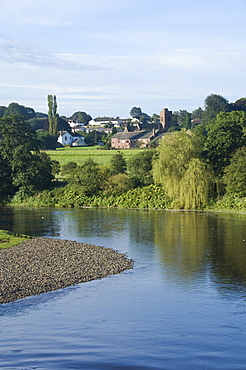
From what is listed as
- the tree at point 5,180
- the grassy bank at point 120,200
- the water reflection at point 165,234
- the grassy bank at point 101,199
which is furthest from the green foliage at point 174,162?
the tree at point 5,180

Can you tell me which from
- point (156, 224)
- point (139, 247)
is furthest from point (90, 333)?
point (156, 224)

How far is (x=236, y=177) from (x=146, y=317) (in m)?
47.9

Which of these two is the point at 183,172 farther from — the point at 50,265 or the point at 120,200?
the point at 50,265

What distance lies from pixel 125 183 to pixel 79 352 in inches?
2443

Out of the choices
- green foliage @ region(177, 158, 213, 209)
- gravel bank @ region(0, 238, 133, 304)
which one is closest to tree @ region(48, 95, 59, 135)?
green foliage @ region(177, 158, 213, 209)

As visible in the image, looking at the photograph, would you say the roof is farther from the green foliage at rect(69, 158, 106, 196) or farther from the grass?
the grass

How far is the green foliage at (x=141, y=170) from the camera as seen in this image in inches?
3228

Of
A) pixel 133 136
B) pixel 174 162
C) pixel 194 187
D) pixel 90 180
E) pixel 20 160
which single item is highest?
pixel 133 136

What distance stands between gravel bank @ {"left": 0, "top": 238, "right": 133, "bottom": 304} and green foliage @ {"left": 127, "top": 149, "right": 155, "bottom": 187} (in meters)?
38.5

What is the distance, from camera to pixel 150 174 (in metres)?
82.1

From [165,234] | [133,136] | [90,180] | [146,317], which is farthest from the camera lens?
[133,136]

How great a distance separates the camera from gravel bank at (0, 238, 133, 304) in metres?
29.0

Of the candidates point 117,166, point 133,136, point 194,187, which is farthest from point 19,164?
point 133,136

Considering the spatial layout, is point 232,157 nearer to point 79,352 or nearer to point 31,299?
point 31,299
